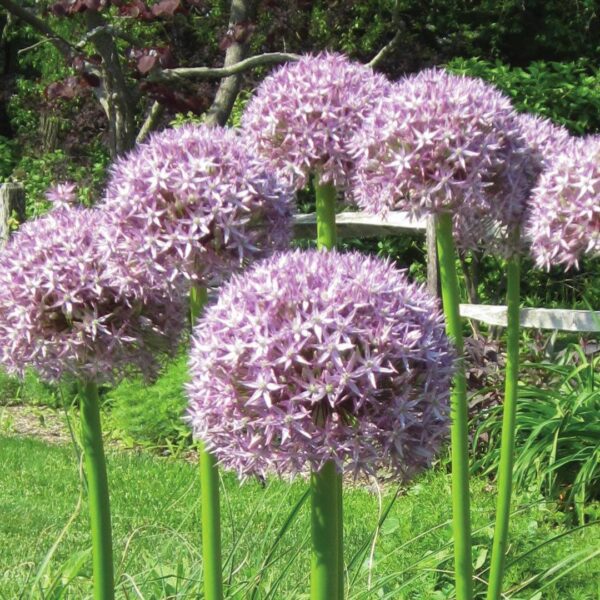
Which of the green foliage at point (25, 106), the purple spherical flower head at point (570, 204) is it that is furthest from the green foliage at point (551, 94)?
the green foliage at point (25, 106)

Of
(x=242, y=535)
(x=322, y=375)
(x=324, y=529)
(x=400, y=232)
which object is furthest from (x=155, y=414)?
(x=322, y=375)

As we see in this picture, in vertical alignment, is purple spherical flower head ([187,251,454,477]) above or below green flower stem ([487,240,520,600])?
above

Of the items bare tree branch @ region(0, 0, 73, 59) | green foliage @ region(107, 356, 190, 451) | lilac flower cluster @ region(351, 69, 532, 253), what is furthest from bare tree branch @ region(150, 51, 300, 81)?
lilac flower cluster @ region(351, 69, 532, 253)

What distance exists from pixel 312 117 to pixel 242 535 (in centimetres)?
133

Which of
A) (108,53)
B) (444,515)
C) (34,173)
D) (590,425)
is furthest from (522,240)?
(34,173)

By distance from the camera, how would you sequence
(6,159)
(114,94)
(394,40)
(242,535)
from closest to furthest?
1. (242,535)
2. (114,94)
3. (394,40)
4. (6,159)

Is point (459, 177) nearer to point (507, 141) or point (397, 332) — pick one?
point (507, 141)

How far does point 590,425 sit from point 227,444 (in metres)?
4.35

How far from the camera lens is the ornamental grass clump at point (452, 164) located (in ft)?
7.24

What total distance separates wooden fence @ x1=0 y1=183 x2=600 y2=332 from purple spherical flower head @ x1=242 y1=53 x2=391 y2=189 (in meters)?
3.41

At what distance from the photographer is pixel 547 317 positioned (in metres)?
6.91

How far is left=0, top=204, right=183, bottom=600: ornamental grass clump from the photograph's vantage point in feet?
6.68

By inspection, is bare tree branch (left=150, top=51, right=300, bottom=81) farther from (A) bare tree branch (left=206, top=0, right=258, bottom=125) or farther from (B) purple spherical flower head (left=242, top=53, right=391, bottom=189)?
(B) purple spherical flower head (left=242, top=53, right=391, bottom=189)

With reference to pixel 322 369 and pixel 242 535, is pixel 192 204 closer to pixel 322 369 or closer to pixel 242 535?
pixel 322 369
